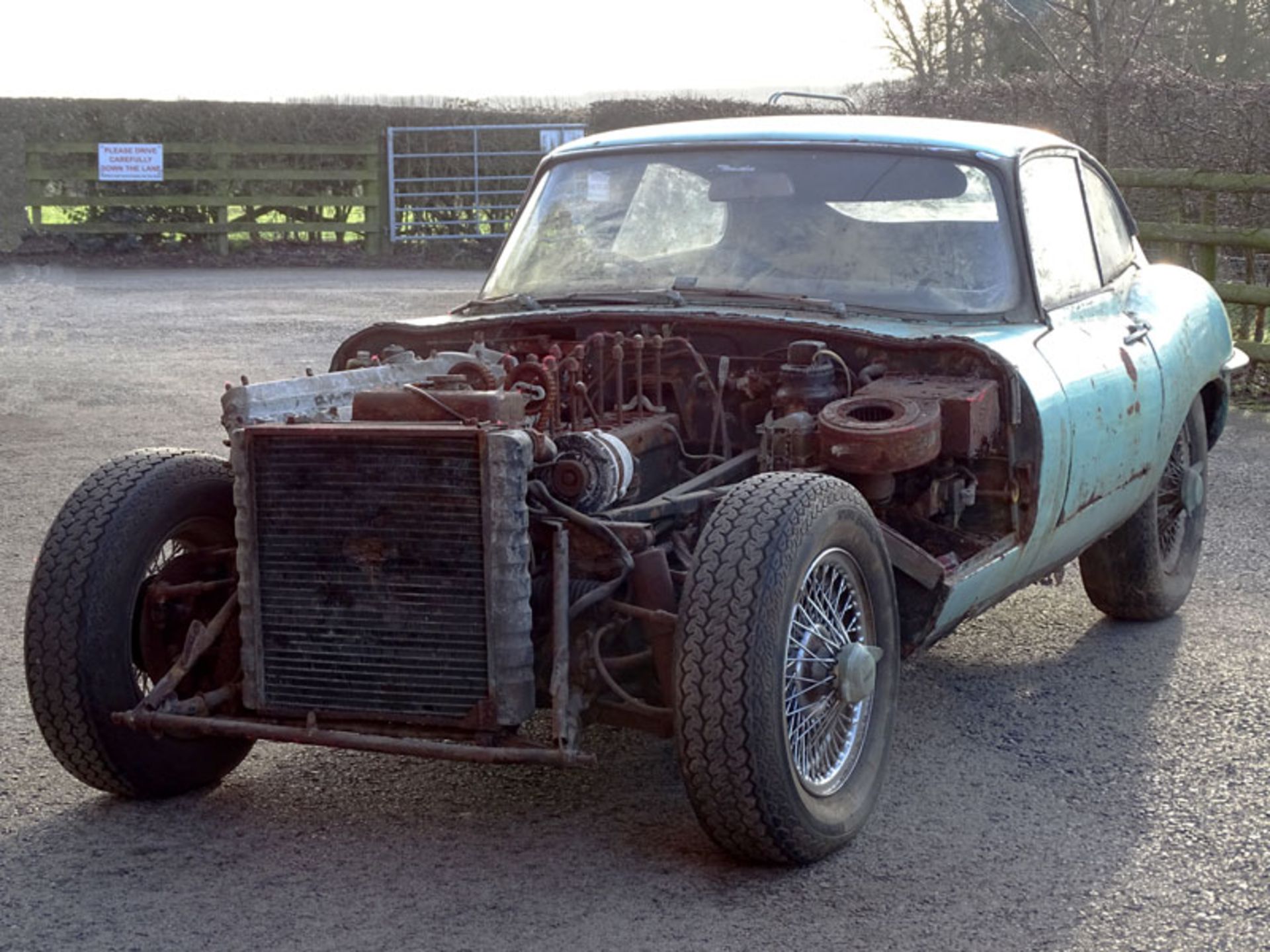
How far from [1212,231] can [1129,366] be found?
6.70m

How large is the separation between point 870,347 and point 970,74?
60.8 feet

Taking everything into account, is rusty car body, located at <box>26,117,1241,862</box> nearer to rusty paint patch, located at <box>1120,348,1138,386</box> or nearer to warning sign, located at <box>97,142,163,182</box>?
rusty paint patch, located at <box>1120,348,1138,386</box>

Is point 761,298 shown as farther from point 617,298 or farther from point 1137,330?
point 1137,330

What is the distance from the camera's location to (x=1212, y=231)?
1198 cm

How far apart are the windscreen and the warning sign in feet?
70.3

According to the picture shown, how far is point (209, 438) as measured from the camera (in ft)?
33.8

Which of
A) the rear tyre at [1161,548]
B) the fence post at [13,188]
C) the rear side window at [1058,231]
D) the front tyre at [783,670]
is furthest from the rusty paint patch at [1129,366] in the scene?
the fence post at [13,188]

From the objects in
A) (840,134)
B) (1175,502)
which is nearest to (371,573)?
(840,134)

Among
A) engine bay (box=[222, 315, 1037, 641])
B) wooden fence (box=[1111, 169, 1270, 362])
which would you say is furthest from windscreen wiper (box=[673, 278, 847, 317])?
wooden fence (box=[1111, 169, 1270, 362])

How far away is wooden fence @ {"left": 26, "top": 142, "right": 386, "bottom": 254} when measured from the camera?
1022 inches

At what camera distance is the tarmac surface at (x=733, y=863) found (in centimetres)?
380

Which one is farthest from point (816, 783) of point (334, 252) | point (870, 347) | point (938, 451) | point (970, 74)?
point (334, 252)

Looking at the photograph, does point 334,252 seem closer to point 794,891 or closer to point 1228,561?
point 1228,561

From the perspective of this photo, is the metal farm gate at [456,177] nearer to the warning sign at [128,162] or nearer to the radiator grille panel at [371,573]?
the warning sign at [128,162]
